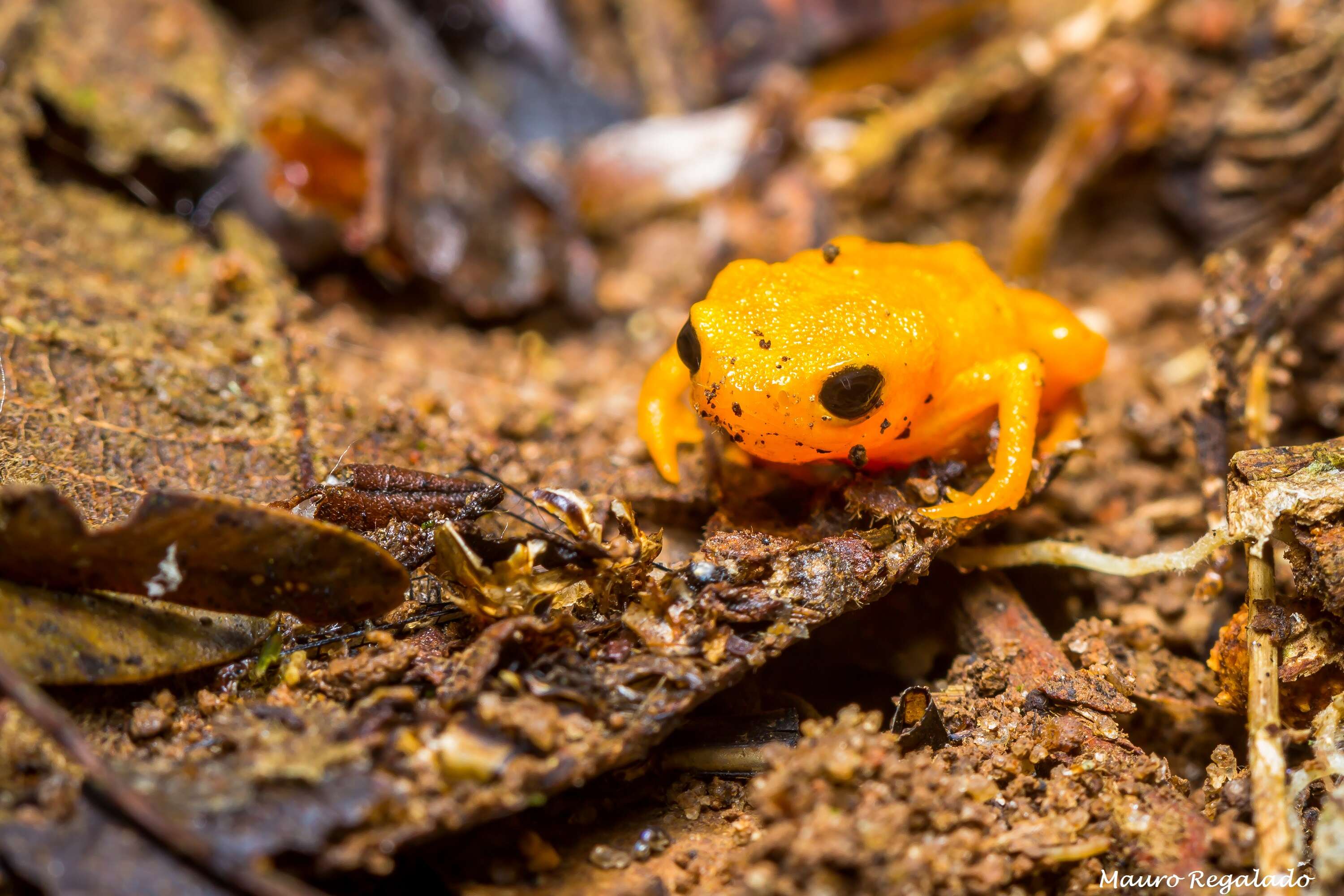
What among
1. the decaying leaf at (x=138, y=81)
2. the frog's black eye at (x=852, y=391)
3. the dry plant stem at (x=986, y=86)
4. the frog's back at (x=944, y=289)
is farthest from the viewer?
the dry plant stem at (x=986, y=86)

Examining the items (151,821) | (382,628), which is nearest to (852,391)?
(382,628)

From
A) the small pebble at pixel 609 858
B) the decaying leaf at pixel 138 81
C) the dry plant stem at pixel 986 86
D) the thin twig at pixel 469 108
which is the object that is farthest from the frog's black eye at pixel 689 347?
the decaying leaf at pixel 138 81

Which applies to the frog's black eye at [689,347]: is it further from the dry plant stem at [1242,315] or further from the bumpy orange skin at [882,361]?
the dry plant stem at [1242,315]

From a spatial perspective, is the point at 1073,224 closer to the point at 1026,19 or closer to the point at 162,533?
the point at 1026,19

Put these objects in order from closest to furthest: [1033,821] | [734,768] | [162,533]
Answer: [162,533]
[1033,821]
[734,768]

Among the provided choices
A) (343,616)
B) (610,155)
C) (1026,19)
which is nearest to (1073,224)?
(1026,19)

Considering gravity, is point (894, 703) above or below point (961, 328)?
below
